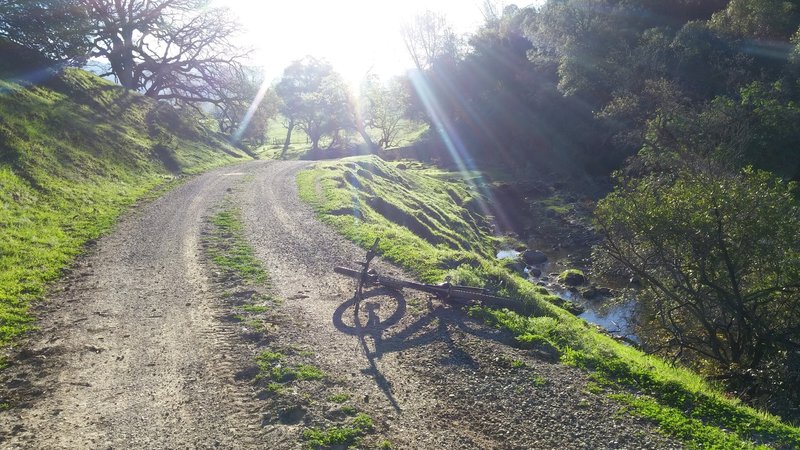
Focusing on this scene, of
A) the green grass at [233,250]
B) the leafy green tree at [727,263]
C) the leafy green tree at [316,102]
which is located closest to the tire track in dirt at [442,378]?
the green grass at [233,250]

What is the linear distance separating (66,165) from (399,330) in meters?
23.8

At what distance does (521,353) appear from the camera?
41.9 ft

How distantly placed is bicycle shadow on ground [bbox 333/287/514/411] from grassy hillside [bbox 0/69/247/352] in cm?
835

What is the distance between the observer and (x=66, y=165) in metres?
28.1

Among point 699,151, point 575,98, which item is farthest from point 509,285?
point 575,98

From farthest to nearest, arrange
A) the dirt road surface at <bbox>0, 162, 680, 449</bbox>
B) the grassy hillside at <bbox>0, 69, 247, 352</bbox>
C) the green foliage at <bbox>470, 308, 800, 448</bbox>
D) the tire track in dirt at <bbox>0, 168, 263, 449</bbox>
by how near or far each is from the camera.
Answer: the grassy hillside at <bbox>0, 69, 247, 352</bbox>, the green foliage at <bbox>470, 308, 800, 448</bbox>, the dirt road surface at <bbox>0, 162, 680, 449</bbox>, the tire track in dirt at <bbox>0, 168, 263, 449</bbox>

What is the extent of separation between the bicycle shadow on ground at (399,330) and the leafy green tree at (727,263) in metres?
7.06

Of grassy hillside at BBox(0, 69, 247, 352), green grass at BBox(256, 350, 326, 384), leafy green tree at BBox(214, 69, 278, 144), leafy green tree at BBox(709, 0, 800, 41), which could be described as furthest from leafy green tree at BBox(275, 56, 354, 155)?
green grass at BBox(256, 350, 326, 384)

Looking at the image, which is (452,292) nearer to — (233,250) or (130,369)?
(130,369)

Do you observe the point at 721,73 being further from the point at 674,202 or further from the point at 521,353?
the point at 521,353

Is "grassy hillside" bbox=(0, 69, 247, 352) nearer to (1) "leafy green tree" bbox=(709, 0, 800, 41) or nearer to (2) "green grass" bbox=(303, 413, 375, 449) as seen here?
(2) "green grass" bbox=(303, 413, 375, 449)

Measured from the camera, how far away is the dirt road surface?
9.43 m

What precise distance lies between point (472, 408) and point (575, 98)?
206 feet

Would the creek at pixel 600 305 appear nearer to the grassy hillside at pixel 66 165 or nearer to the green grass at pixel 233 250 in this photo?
the green grass at pixel 233 250
